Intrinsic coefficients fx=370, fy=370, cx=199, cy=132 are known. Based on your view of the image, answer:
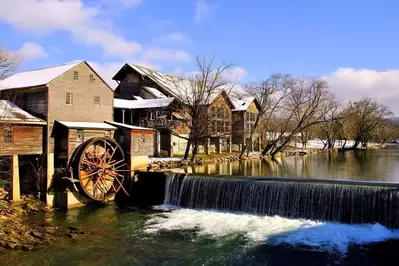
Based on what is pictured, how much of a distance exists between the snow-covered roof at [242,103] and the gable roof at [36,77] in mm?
25624

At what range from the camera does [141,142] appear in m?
23.4

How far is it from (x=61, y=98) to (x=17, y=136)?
11.0ft

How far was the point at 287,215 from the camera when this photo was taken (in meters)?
16.9

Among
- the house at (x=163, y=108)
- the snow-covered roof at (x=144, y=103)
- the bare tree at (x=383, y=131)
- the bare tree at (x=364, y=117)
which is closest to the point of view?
the snow-covered roof at (x=144, y=103)

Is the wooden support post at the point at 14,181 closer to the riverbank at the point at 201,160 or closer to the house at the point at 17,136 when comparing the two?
the house at the point at 17,136

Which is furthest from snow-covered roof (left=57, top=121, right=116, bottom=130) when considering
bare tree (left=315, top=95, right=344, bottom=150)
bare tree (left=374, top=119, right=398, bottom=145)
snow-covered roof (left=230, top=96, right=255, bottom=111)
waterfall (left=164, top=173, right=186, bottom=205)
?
bare tree (left=374, top=119, right=398, bottom=145)

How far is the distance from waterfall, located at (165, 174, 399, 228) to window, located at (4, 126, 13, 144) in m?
8.39

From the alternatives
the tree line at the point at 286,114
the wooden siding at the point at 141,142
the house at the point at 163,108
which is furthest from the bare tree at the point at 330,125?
the wooden siding at the point at 141,142

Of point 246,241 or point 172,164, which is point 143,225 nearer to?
point 246,241

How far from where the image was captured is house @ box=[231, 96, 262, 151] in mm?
44491

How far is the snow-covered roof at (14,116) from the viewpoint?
58.9 feet

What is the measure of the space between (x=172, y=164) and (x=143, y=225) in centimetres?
1375

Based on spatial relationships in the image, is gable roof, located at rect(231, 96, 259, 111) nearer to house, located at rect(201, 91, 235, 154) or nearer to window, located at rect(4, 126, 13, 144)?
house, located at rect(201, 91, 235, 154)

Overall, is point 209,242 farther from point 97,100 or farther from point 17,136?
point 97,100
